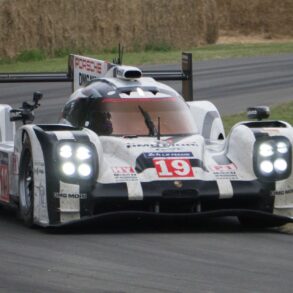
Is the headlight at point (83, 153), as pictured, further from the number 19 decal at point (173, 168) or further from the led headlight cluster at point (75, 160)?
the number 19 decal at point (173, 168)

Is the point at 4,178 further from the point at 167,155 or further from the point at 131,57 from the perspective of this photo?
the point at 131,57

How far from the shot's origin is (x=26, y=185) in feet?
39.8

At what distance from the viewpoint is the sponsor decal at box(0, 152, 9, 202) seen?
42.1ft

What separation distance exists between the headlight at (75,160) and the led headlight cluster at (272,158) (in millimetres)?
1514

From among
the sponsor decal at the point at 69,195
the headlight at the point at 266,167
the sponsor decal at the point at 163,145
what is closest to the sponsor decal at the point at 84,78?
the sponsor decal at the point at 163,145

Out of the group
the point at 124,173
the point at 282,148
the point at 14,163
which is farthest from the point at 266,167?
the point at 14,163

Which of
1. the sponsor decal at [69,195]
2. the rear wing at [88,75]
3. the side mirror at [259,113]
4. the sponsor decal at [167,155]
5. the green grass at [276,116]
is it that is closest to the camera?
the sponsor decal at [69,195]

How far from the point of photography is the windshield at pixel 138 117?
1245 centimetres

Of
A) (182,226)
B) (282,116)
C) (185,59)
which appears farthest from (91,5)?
(182,226)

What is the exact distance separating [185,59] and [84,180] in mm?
4264

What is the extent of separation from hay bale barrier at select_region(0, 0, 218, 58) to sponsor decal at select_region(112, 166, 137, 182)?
101 feet

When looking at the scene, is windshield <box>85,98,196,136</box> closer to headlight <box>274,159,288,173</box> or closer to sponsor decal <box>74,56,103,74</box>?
headlight <box>274,159,288,173</box>

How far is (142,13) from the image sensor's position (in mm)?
51906

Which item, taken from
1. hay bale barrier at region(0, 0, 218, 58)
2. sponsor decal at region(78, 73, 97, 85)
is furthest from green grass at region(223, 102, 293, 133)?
hay bale barrier at region(0, 0, 218, 58)
